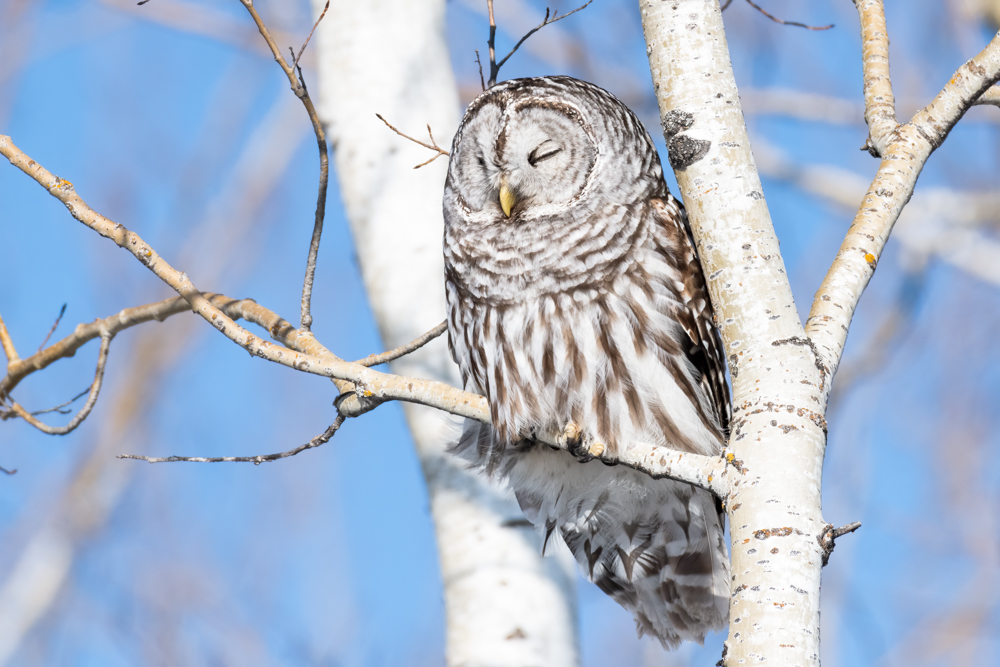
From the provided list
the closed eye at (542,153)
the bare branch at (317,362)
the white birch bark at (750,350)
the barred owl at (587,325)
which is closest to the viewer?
the white birch bark at (750,350)

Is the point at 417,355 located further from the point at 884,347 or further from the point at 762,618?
the point at 884,347

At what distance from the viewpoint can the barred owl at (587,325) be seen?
2.92 m

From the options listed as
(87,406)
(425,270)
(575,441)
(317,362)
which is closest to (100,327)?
(87,406)

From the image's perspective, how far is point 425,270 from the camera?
3.63 m

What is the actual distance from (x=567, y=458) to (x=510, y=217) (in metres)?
0.86

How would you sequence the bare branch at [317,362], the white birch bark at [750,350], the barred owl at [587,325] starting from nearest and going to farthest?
the white birch bark at [750,350]
the bare branch at [317,362]
the barred owl at [587,325]

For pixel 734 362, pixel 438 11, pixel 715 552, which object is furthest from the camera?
pixel 438 11

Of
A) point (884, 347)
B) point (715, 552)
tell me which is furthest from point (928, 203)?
point (715, 552)

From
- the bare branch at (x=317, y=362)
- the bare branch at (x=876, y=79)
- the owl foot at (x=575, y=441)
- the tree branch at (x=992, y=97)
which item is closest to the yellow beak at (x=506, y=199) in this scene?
the owl foot at (x=575, y=441)

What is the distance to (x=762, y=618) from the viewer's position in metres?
1.62

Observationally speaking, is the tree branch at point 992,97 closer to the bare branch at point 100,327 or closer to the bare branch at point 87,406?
the bare branch at point 100,327

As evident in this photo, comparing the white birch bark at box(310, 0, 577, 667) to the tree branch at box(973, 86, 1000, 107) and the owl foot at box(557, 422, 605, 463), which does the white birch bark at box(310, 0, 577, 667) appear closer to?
the owl foot at box(557, 422, 605, 463)

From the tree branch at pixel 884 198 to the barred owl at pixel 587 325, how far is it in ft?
2.76

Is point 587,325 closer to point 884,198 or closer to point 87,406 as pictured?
point 884,198
